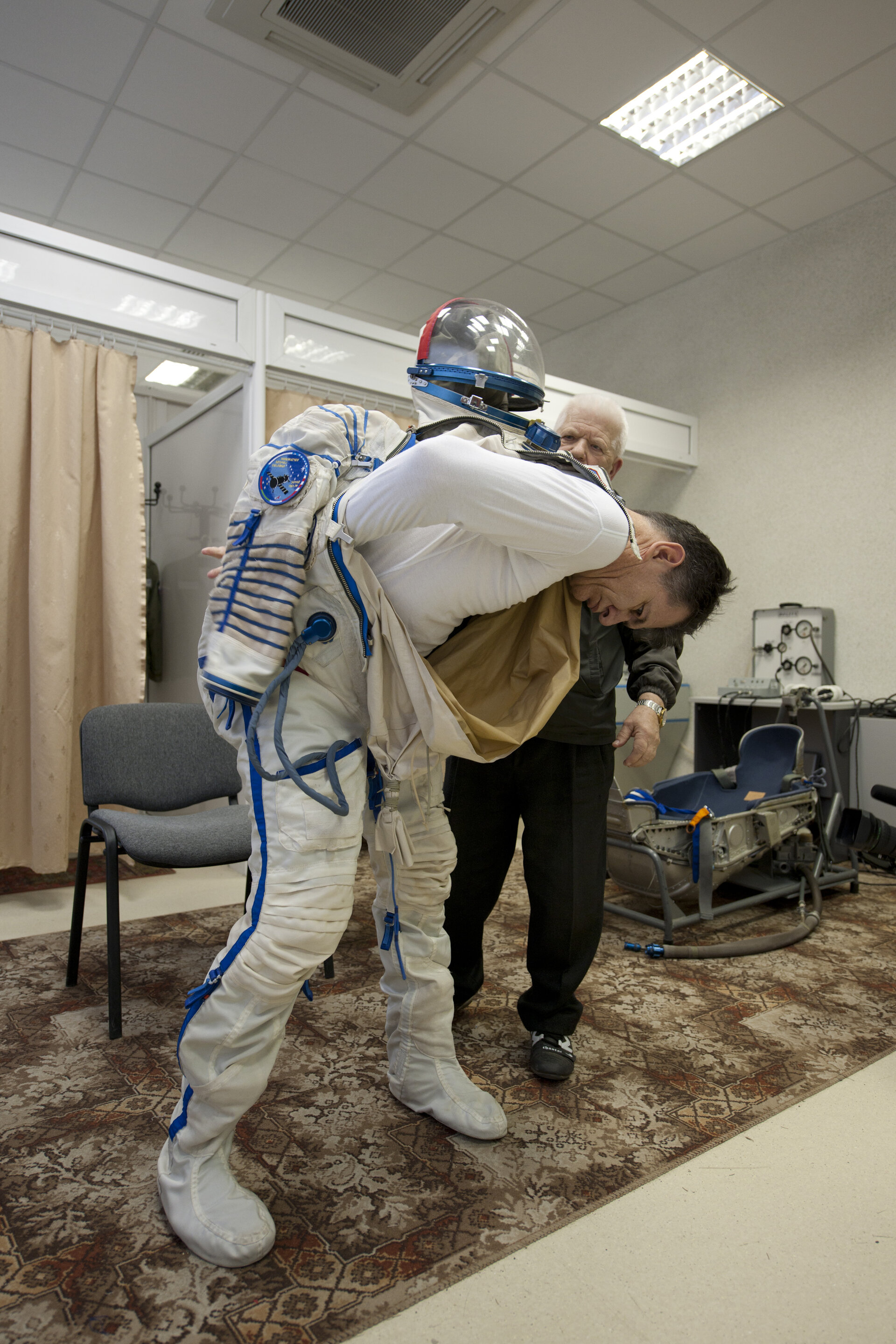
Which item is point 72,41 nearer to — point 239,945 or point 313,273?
point 313,273

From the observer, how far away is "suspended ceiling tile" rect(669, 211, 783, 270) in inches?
165

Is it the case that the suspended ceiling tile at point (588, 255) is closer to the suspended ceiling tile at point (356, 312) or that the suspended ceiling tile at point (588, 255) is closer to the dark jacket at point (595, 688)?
the suspended ceiling tile at point (356, 312)

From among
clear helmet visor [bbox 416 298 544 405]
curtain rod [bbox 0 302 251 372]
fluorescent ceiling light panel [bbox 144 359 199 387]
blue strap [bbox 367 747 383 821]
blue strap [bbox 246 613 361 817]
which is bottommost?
blue strap [bbox 367 747 383 821]

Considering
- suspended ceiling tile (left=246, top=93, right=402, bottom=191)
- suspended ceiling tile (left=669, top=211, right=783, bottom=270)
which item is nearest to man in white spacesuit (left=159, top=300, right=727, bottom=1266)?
suspended ceiling tile (left=246, top=93, right=402, bottom=191)

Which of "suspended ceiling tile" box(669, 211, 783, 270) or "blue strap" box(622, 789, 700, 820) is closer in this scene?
"blue strap" box(622, 789, 700, 820)

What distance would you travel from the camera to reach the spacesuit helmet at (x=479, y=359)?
1.12 meters

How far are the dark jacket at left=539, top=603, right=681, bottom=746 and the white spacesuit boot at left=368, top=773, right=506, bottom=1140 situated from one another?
329mm

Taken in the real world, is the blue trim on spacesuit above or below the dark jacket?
below

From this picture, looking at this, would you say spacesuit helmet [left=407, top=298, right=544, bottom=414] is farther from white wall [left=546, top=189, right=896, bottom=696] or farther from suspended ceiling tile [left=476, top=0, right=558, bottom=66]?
white wall [left=546, top=189, right=896, bottom=696]

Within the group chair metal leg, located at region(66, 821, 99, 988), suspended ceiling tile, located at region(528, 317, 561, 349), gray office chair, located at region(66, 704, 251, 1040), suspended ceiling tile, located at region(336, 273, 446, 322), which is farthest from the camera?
Answer: suspended ceiling tile, located at region(528, 317, 561, 349)

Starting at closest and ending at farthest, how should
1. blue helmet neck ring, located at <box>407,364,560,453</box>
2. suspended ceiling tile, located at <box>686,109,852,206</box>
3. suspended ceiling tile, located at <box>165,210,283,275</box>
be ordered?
1. blue helmet neck ring, located at <box>407,364,560,453</box>
2. suspended ceiling tile, located at <box>686,109,852,206</box>
3. suspended ceiling tile, located at <box>165,210,283,275</box>

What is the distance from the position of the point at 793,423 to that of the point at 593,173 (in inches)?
65.5

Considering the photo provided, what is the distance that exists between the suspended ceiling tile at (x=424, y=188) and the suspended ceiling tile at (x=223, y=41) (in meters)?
0.66

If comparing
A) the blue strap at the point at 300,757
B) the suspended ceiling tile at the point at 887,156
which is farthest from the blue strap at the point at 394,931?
the suspended ceiling tile at the point at 887,156
